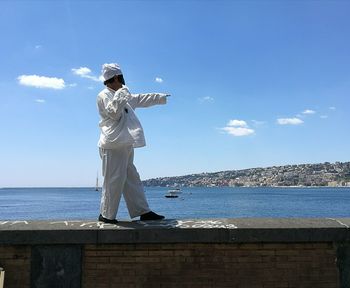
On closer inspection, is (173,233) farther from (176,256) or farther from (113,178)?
(113,178)

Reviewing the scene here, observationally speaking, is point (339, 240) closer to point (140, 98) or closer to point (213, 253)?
point (213, 253)

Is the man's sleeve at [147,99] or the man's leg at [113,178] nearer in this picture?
the man's leg at [113,178]

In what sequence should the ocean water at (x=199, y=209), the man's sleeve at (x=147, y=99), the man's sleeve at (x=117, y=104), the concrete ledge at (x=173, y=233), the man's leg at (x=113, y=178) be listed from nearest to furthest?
the concrete ledge at (x=173, y=233)
the man's sleeve at (x=117, y=104)
the man's leg at (x=113, y=178)
the man's sleeve at (x=147, y=99)
the ocean water at (x=199, y=209)

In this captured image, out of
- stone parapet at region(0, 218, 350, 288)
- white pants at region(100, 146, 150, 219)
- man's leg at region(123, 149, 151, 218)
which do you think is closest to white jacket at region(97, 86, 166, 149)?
white pants at region(100, 146, 150, 219)

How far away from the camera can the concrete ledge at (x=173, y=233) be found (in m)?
5.36

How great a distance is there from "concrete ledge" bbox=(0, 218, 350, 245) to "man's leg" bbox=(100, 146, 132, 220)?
0.42m

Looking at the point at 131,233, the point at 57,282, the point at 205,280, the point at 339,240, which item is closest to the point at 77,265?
the point at 57,282

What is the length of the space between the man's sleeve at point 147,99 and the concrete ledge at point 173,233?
1616mm

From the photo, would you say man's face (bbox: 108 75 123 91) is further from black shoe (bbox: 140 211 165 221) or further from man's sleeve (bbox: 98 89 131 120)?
black shoe (bbox: 140 211 165 221)

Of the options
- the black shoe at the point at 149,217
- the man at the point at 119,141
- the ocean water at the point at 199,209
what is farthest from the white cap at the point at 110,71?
the ocean water at the point at 199,209

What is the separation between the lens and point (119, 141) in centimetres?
590

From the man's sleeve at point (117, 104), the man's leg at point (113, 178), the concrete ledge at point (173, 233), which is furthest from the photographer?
the man's leg at point (113, 178)

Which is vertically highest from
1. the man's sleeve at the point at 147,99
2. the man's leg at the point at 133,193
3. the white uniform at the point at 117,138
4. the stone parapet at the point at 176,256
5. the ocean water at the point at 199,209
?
the man's sleeve at the point at 147,99

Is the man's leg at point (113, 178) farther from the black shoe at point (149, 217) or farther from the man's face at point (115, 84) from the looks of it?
the man's face at point (115, 84)
